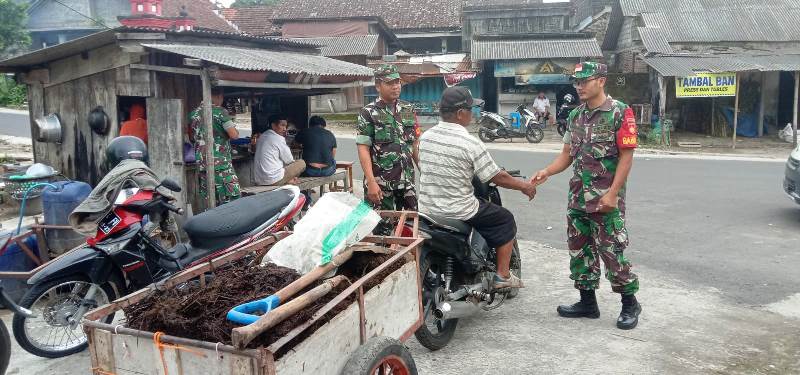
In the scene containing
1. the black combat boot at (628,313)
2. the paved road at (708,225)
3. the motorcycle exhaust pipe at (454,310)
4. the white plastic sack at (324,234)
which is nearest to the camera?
the white plastic sack at (324,234)

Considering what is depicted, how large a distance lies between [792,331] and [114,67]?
685 cm

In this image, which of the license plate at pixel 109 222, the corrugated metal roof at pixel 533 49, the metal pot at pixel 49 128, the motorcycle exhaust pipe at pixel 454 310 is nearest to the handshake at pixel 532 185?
the motorcycle exhaust pipe at pixel 454 310

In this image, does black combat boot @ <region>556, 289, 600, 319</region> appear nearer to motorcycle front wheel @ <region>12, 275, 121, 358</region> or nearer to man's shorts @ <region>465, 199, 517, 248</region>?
man's shorts @ <region>465, 199, 517, 248</region>

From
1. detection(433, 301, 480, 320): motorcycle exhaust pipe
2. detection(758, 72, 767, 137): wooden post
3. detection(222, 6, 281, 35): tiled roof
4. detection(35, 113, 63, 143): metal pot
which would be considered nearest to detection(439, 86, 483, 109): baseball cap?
detection(433, 301, 480, 320): motorcycle exhaust pipe

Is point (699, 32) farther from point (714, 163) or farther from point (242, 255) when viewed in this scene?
point (242, 255)

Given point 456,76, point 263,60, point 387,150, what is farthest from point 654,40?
point 387,150

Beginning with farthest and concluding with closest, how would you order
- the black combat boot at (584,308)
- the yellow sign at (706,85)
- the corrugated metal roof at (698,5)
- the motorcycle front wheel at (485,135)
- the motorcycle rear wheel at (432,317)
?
the corrugated metal roof at (698,5) < the motorcycle front wheel at (485,135) < the yellow sign at (706,85) < the black combat boot at (584,308) < the motorcycle rear wheel at (432,317)

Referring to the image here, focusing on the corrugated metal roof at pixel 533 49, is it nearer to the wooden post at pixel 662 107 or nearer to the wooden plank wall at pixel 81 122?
the wooden post at pixel 662 107

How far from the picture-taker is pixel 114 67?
7.07 m

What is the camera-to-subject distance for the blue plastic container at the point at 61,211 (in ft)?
18.4

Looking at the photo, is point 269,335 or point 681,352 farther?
point 681,352

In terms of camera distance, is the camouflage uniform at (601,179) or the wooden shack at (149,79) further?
the wooden shack at (149,79)

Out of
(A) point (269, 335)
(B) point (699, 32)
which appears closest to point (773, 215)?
(A) point (269, 335)

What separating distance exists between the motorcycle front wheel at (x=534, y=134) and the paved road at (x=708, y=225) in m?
6.65
